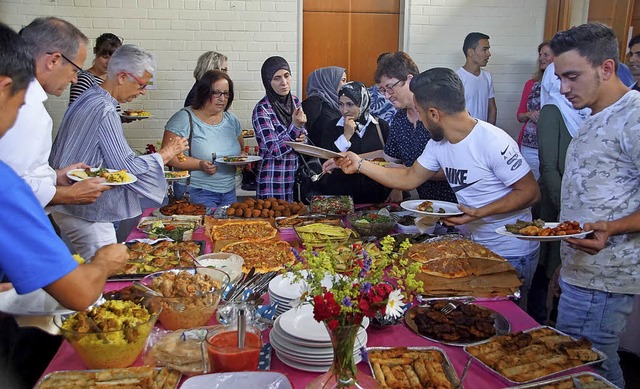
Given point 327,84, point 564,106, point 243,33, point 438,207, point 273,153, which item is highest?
point 243,33

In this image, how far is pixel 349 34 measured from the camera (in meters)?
6.92

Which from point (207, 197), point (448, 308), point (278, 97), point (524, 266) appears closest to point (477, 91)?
point (278, 97)

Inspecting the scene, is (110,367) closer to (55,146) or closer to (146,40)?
(55,146)

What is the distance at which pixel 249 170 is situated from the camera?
195 inches

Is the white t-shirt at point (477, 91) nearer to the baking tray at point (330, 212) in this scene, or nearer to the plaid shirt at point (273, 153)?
the plaid shirt at point (273, 153)

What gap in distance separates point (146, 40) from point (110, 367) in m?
5.53

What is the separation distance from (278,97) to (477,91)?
3236mm

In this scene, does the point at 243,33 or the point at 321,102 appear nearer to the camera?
the point at 321,102

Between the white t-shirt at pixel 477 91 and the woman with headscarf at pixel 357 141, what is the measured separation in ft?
8.96

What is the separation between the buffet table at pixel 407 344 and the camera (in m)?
1.60

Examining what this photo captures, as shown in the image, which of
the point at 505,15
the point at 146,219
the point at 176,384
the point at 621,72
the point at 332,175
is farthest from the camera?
the point at 505,15

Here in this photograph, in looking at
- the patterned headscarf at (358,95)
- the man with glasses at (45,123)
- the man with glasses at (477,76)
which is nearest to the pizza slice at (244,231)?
the man with glasses at (45,123)

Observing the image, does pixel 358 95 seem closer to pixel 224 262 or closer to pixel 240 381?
pixel 224 262

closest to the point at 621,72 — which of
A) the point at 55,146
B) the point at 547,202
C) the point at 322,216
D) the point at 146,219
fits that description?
the point at 547,202
